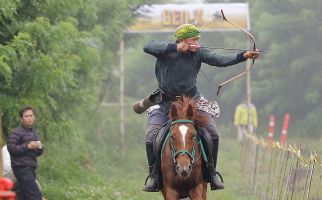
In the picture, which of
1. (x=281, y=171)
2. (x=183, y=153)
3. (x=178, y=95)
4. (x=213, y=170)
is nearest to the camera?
(x=183, y=153)

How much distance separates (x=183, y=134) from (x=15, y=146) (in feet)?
9.21

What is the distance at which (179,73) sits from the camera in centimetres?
1149

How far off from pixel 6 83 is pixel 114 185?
678cm

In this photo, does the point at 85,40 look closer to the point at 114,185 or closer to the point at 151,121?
the point at 114,185

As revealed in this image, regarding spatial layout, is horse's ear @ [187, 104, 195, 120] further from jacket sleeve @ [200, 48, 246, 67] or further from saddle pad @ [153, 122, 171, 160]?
jacket sleeve @ [200, 48, 246, 67]

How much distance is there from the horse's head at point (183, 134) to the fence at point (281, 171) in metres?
2.09

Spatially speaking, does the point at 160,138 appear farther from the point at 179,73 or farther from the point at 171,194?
the point at 179,73

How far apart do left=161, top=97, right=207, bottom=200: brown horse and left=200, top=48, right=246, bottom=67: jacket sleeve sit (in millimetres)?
598

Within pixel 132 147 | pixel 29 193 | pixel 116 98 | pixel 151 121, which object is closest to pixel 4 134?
pixel 29 193

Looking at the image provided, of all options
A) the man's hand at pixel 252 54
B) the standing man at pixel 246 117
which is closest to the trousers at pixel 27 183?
the man's hand at pixel 252 54

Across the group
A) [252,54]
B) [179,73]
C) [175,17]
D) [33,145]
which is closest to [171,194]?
[179,73]

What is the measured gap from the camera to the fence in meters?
13.4

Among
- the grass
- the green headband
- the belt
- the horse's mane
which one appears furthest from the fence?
the green headband

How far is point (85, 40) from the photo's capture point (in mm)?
19953
